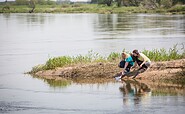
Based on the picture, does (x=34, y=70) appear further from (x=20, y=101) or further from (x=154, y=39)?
(x=154, y=39)

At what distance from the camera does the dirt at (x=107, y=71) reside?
67.2ft

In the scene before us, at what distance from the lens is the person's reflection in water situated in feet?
55.0

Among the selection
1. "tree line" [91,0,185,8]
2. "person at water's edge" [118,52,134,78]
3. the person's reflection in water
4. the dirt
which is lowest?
the person's reflection in water

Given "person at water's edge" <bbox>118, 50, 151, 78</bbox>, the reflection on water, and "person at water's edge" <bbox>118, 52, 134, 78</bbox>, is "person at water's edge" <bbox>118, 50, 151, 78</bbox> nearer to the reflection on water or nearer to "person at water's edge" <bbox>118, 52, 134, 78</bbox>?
"person at water's edge" <bbox>118, 52, 134, 78</bbox>

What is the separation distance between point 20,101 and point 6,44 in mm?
26064

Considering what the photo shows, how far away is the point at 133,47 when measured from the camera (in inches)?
1438

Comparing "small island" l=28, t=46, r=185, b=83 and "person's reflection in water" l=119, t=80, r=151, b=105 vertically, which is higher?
"small island" l=28, t=46, r=185, b=83

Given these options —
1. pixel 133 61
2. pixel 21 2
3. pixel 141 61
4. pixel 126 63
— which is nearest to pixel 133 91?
pixel 126 63

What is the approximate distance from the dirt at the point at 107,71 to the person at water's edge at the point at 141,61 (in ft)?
0.64

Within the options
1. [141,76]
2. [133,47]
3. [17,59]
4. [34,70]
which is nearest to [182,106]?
[141,76]

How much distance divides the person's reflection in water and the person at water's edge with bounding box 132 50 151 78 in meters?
0.67

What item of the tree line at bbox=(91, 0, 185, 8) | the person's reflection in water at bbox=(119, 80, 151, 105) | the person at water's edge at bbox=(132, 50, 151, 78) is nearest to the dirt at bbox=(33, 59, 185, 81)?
the person at water's edge at bbox=(132, 50, 151, 78)

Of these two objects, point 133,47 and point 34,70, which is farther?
point 133,47

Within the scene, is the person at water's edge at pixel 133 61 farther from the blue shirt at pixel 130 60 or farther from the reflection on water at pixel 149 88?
the reflection on water at pixel 149 88
